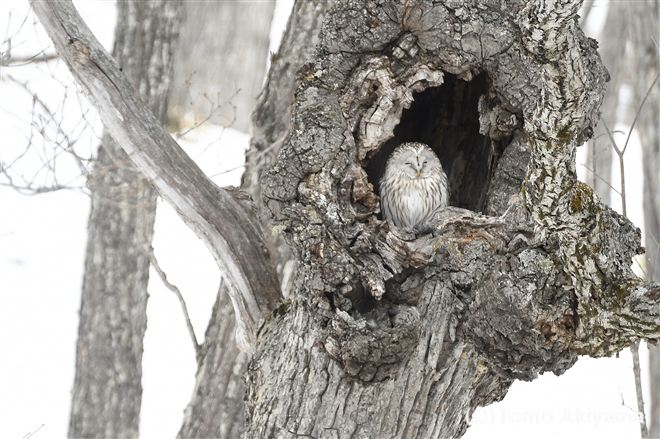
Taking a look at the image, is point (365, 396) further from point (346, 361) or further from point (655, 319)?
point (655, 319)

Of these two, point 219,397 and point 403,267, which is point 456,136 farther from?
point 219,397

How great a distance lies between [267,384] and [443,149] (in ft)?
7.89

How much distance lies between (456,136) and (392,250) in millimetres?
1734

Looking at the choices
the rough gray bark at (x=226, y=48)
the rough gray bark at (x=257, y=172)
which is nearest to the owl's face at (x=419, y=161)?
the rough gray bark at (x=257, y=172)

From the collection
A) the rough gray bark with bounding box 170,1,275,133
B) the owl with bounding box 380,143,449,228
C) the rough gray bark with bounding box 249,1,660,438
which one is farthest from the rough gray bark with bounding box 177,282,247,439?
the rough gray bark with bounding box 170,1,275,133

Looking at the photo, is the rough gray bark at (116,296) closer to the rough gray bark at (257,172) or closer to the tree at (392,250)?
the rough gray bark at (257,172)

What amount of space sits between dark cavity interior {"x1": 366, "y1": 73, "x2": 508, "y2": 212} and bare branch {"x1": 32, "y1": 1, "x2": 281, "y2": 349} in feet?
4.69


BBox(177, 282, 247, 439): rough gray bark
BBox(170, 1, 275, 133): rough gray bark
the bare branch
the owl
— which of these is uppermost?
BBox(170, 1, 275, 133): rough gray bark

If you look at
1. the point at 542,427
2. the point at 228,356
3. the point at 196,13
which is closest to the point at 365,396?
the point at 228,356

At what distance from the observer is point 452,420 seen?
3.77 m

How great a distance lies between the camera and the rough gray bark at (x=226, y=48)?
12.5 metres

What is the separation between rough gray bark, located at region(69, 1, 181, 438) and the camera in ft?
20.6

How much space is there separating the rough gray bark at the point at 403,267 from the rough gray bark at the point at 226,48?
8551 mm

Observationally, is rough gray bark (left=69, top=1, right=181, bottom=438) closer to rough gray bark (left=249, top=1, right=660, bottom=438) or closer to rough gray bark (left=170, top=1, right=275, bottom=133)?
rough gray bark (left=249, top=1, right=660, bottom=438)
